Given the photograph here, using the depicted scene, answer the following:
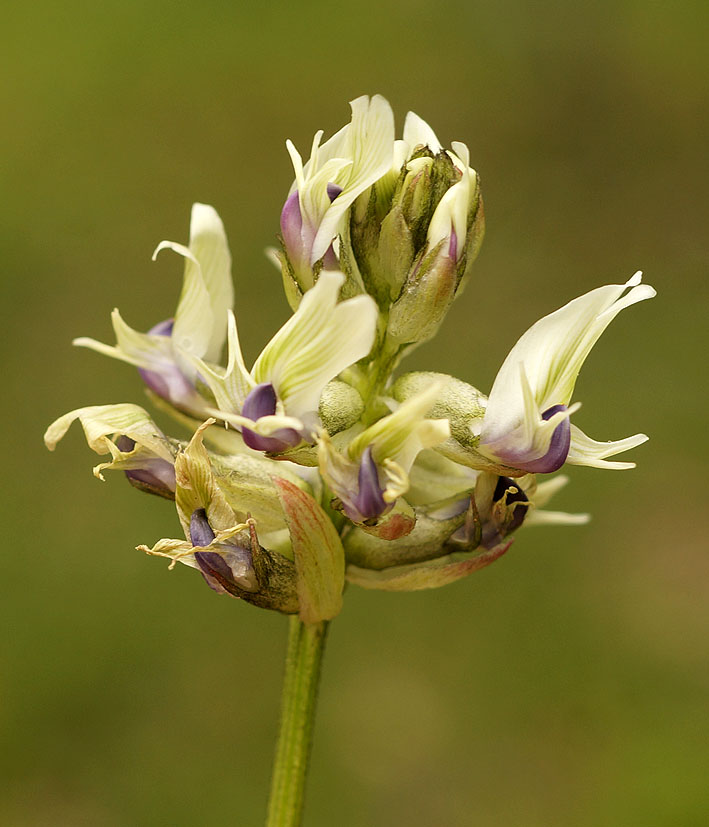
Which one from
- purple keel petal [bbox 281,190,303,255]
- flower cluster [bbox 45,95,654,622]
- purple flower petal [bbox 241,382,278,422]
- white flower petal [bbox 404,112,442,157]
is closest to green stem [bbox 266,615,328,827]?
flower cluster [bbox 45,95,654,622]

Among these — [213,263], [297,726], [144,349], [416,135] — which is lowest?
[297,726]

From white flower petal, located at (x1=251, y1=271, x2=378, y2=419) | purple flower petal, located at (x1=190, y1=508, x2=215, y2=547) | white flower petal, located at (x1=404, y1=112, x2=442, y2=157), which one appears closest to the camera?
white flower petal, located at (x1=251, y1=271, x2=378, y2=419)

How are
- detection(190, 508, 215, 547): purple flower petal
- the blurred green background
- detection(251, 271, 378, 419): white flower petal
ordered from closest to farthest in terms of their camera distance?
detection(251, 271, 378, 419): white flower petal < detection(190, 508, 215, 547): purple flower petal < the blurred green background

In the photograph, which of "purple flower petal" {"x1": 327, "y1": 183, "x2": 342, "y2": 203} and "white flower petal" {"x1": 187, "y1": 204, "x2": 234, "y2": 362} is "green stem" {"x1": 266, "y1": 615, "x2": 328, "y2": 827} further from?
"purple flower petal" {"x1": 327, "y1": 183, "x2": 342, "y2": 203}

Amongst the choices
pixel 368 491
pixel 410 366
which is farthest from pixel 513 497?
pixel 410 366

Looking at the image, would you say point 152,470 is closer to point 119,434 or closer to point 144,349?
point 119,434

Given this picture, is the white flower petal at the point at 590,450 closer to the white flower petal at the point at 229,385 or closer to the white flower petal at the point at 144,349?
the white flower petal at the point at 229,385
